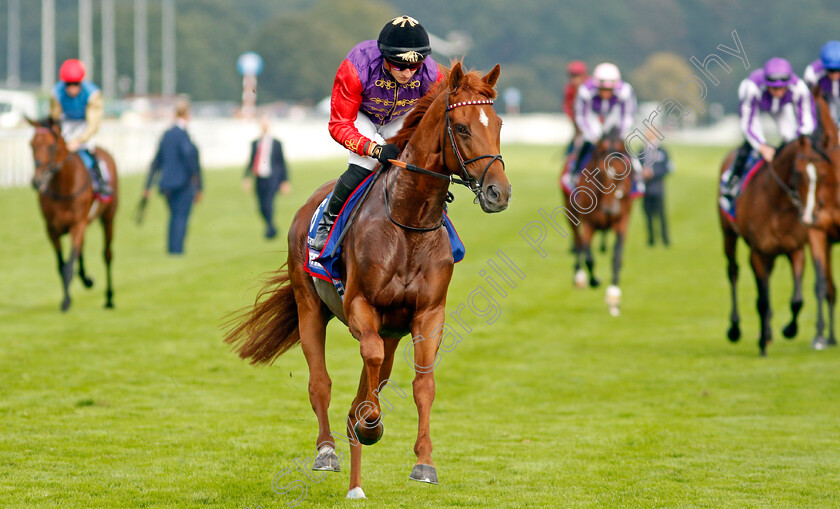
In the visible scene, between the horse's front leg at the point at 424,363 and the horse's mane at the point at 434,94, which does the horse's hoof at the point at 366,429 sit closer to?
the horse's front leg at the point at 424,363

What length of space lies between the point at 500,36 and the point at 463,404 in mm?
99665

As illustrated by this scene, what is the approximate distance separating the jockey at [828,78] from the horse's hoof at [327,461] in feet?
23.3

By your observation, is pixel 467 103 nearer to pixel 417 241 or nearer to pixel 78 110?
pixel 417 241

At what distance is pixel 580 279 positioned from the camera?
579 inches

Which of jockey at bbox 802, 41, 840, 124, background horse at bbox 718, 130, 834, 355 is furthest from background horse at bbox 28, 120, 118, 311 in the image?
jockey at bbox 802, 41, 840, 124

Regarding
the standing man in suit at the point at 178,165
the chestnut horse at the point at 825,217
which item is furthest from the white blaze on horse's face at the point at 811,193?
the standing man in suit at the point at 178,165

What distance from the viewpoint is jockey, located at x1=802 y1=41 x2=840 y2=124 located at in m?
10.7

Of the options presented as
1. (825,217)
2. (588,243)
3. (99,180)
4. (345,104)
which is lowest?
(588,243)

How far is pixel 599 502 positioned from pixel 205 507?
1907 mm

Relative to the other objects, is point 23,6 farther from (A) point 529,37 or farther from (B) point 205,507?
(B) point 205,507

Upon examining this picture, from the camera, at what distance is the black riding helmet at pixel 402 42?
5.47 m

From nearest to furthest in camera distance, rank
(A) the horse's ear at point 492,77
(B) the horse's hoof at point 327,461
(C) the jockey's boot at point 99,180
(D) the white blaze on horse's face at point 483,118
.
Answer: (D) the white blaze on horse's face at point 483,118 < (A) the horse's ear at point 492,77 < (B) the horse's hoof at point 327,461 < (C) the jockey's boot at point 99,180

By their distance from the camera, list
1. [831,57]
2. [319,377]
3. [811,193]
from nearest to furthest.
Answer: [319,377] < [811,193] < [831,57]

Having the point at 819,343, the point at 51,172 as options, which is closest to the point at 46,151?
the point at 51,172
